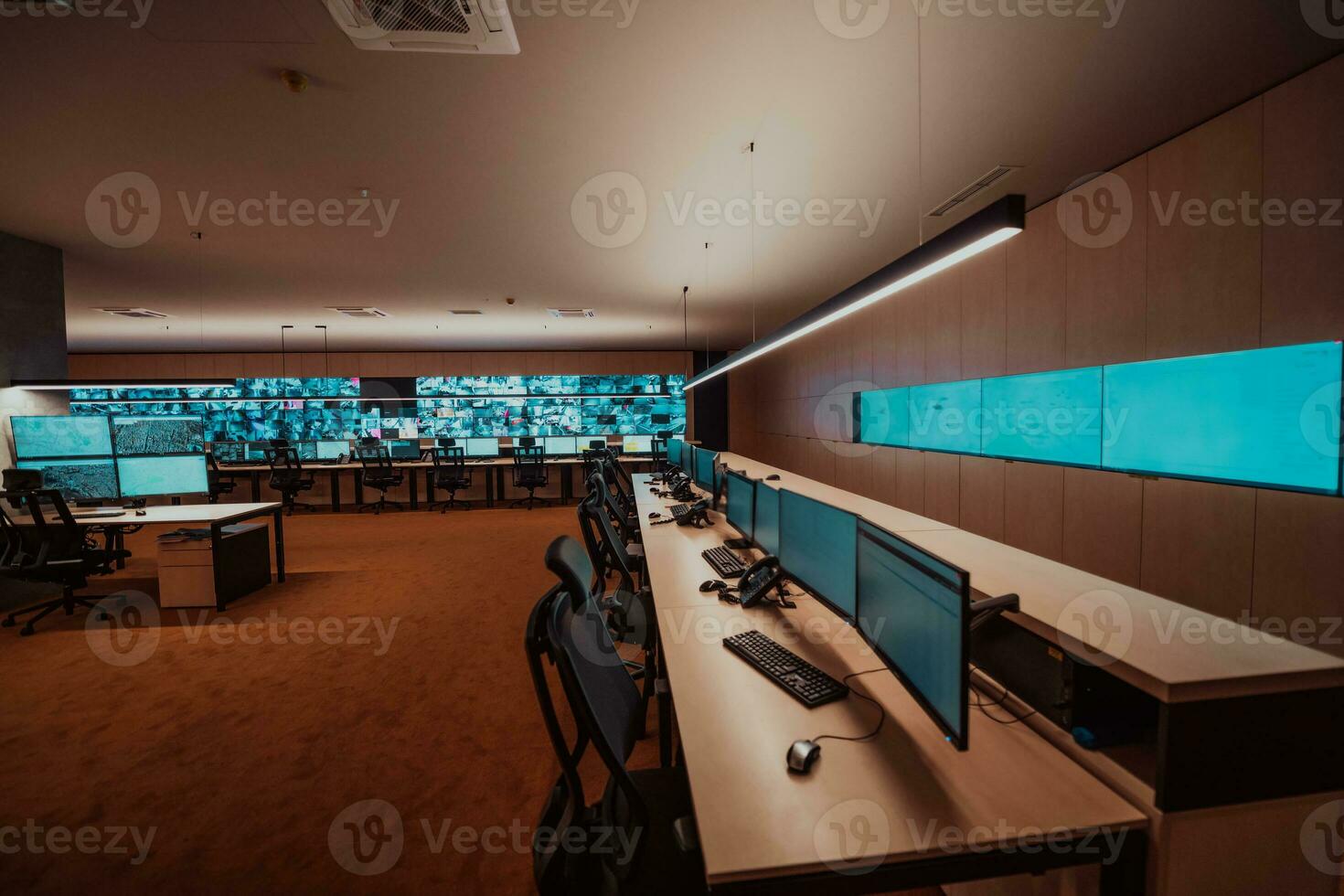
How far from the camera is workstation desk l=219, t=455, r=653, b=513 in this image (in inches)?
353

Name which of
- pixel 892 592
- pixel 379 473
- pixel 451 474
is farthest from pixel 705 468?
pixel 379 473

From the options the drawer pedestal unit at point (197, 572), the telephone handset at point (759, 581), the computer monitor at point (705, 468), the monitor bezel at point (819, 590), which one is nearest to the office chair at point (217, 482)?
the drawer pedestal unit at point (197, 572)

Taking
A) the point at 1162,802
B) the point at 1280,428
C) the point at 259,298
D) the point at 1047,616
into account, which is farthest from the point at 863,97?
the point at 259,298

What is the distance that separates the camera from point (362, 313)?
6.57 m

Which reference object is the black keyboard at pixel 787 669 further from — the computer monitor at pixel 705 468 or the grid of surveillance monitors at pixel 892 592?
the computer monitor at pixel 705 468

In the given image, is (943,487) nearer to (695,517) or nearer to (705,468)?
(705,468)

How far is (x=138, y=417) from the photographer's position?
14.8 ft

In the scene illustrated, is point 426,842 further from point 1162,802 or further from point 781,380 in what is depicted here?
point 781,380

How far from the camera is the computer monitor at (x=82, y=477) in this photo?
419cm

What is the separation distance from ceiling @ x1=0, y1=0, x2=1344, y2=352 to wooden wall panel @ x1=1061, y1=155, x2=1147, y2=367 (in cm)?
31

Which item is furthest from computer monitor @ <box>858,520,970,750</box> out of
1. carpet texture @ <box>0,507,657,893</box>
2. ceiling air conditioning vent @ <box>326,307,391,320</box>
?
ceiling air conditioning vent @ <box>326,307,391,320</box>

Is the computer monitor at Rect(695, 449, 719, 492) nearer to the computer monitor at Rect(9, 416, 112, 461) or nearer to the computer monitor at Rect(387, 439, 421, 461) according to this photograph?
the computer monitor at Rect(9, 416, 112, 461)

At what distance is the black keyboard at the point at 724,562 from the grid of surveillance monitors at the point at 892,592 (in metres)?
0.23

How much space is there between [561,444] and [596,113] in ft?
26.5
